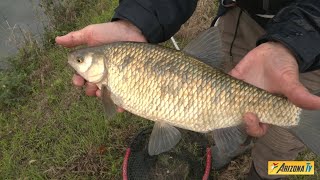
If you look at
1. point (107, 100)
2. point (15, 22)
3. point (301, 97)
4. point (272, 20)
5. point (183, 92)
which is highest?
point (272, 20)

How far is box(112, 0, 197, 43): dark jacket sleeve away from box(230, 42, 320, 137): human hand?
526 millimetres

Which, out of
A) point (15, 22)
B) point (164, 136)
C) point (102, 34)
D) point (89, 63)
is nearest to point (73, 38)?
point (102, 34)

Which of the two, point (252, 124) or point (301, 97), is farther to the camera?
point (252, 124)

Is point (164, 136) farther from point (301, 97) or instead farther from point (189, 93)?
point (301, 97)

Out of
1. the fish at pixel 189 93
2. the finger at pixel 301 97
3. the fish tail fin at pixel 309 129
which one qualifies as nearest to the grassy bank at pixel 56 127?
the fish at pixel 189 93

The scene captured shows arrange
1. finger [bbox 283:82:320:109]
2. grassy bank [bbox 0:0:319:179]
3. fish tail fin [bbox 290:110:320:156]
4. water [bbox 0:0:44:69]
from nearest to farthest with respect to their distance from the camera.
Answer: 1. finger [bbox 283:82:320:109]
2. fish tail fin [bbox 290:110:320:156]
3. grassy bank [bbox 0:0:319:179]
4. water [bbox 0:0:44:69]

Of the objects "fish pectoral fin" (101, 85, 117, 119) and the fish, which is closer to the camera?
the fish

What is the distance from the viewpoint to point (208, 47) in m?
2.10

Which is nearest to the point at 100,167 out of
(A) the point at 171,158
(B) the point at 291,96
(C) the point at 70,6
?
(A) the point at 171,158

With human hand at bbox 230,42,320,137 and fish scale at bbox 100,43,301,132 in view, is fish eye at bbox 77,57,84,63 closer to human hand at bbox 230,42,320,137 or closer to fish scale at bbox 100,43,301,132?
fish scale at bbox 100,43,301,132

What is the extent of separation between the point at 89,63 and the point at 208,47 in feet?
2.03

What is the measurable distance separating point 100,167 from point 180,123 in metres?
1.22

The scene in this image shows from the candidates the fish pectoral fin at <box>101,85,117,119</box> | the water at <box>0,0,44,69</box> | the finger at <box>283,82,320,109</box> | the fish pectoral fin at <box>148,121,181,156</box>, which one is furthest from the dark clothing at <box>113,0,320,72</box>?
the water at <box>0,0,44,69</box>

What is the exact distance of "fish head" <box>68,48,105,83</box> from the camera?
2.19 metres
